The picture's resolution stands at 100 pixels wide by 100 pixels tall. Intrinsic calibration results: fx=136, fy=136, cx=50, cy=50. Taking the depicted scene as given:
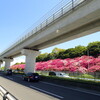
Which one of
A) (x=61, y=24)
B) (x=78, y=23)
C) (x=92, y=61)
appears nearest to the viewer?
(x=78, y=23)

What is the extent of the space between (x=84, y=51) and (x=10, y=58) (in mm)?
28851

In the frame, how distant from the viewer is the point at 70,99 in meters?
8.52

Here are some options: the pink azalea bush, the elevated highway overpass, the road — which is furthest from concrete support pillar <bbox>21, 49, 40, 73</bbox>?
the road

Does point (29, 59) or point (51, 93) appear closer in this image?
point (51, 93)

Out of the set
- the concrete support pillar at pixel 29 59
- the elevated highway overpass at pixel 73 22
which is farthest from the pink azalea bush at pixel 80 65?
the elevated highway overpass at pixel 73 22

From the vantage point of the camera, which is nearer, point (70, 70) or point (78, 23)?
point (78, 23)

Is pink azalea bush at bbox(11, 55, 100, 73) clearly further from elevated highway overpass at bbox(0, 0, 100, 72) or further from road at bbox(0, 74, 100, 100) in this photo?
road at bbox(0, 74, 100, 100)

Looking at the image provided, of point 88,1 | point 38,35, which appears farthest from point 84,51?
point 88,1

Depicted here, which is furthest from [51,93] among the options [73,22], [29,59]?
[29,59]

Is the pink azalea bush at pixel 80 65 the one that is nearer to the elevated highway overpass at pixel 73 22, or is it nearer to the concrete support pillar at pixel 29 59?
the concrete support pillar at pixel 29 59

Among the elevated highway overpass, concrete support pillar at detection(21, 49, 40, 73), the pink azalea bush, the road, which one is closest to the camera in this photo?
the road

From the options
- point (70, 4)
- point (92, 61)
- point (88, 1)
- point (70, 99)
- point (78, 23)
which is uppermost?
point (70, 4)

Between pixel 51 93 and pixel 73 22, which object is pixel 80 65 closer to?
pixel 73 22

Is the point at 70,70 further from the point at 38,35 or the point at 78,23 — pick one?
the point at 78,23
